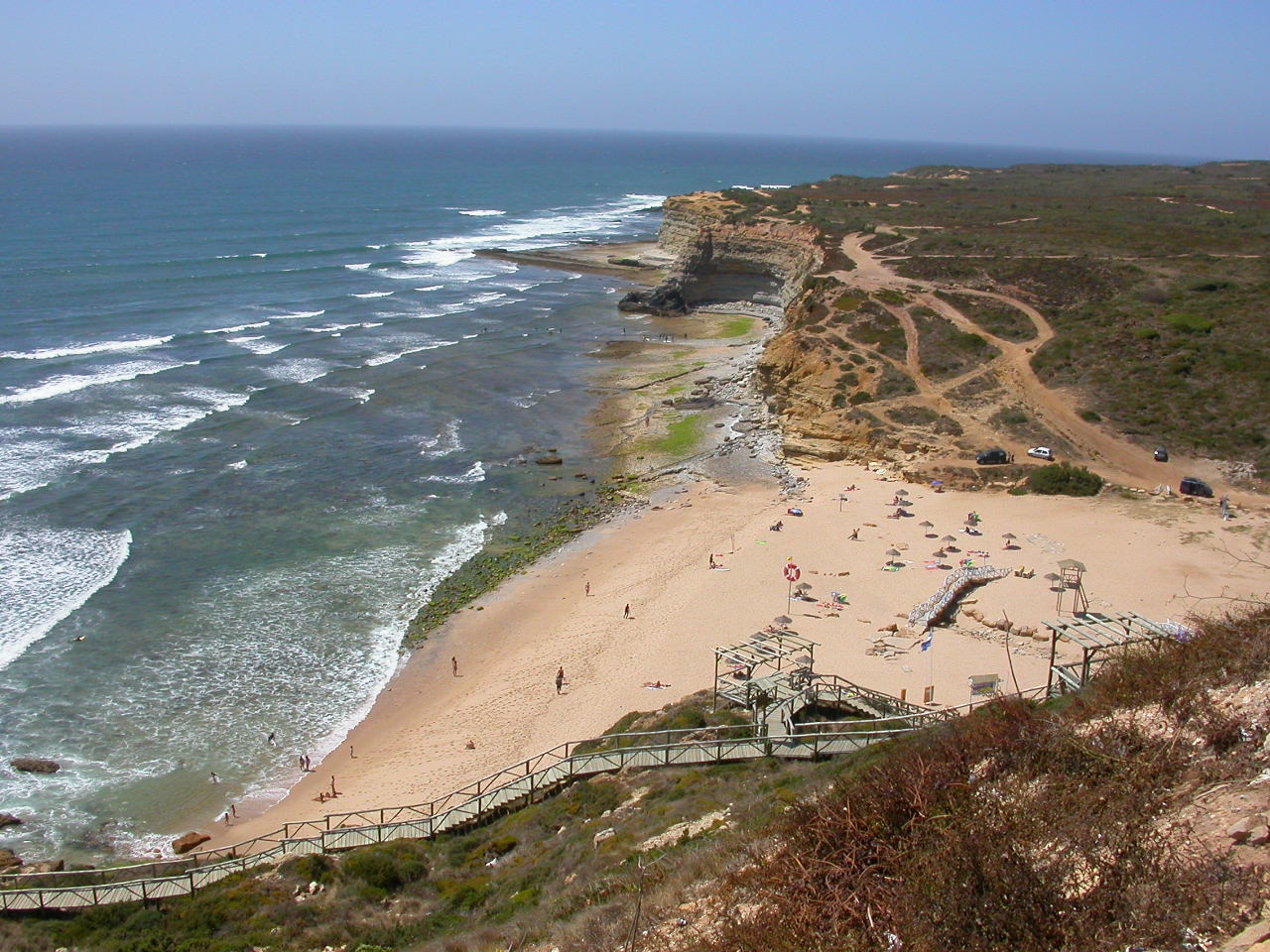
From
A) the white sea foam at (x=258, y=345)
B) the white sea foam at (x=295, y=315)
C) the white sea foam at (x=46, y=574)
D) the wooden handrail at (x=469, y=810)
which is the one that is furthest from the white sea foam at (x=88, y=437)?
the wooden handrail at (x=469, y=810)

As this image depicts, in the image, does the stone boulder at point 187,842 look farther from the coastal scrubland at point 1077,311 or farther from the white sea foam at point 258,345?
the white sea foam at point 258,345

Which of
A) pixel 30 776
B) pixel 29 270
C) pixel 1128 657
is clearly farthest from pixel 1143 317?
pixel 29 270

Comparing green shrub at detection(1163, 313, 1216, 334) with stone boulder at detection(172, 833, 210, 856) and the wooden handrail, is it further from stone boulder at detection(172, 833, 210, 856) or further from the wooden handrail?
stone boulder at detection(172, 833, 210, 856)

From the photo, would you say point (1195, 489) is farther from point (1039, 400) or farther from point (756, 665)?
point (756, 665)

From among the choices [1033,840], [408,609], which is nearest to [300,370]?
[408,609]

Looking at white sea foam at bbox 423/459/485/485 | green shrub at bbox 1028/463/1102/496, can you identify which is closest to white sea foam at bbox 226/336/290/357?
white sea foam at bbox 423/459/485/485

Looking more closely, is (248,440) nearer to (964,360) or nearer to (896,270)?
(964,360)
